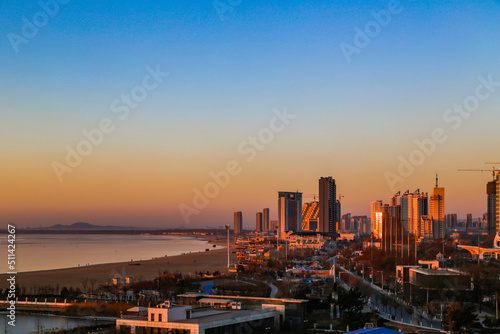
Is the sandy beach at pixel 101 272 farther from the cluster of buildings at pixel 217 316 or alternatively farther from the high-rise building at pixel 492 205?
the high-rise building at pixel 492 205

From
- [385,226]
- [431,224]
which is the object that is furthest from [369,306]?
[431,224]

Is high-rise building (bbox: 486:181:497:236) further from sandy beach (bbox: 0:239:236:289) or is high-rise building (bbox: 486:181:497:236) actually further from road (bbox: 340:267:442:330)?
road (bbox: 340:267:442:330)

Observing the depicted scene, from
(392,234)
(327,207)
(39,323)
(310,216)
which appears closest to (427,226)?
(327,207)

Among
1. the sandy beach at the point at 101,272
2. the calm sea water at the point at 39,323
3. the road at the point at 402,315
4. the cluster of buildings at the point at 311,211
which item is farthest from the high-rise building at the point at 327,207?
the calm sea water at the point at 39,323

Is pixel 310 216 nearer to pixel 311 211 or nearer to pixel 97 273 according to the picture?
pixel 311 211

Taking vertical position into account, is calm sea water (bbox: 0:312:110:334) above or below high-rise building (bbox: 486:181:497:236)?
below

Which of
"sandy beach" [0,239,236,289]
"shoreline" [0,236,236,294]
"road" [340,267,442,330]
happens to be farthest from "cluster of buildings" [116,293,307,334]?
"sandy beach" [0,239,236,289]
